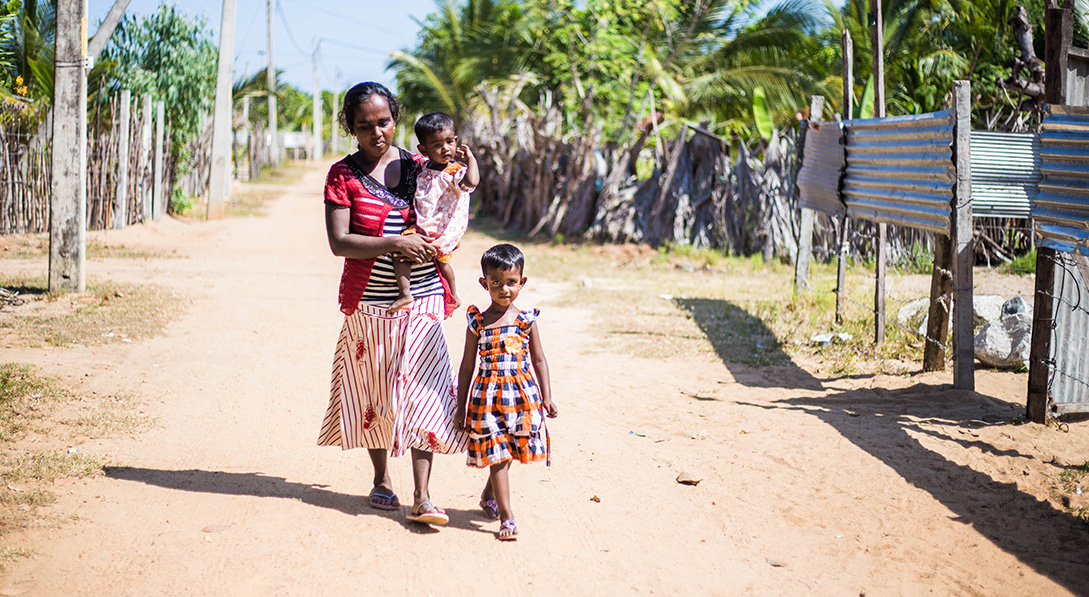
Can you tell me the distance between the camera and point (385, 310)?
3.37m

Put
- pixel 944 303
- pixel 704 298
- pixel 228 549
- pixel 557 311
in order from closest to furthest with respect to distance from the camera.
Result: pixel 228 549
pixel 944 303
pixel 557 311
pixel 704 298

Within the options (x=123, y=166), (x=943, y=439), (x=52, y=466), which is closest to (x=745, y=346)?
(x=943, y=439)

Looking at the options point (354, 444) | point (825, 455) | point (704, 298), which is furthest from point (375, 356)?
point (704, 298)

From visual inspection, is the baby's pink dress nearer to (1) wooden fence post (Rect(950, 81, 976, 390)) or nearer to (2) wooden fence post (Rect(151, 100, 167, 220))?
(1) wooden fence post (Rect(950, 81, 976, 390))

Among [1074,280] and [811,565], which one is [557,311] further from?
[811,565]

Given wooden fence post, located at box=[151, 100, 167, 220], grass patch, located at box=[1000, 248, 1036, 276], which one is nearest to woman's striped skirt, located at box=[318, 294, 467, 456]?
grass patch, located at box=[1000, 248, 1036, 276]

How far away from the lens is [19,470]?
147 inches

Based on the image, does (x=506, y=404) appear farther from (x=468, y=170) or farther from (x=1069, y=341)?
(x=1069, y=341)

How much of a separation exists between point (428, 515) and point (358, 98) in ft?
5.32

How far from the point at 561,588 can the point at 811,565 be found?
98cm

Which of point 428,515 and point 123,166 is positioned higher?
point 123,166

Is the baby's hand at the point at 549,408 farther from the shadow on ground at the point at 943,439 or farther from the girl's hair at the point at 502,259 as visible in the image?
the shadow on ground at the point at 943,439

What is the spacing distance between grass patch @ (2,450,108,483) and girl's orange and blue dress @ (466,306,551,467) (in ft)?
6.18

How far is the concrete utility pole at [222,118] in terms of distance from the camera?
1609 centimetres
